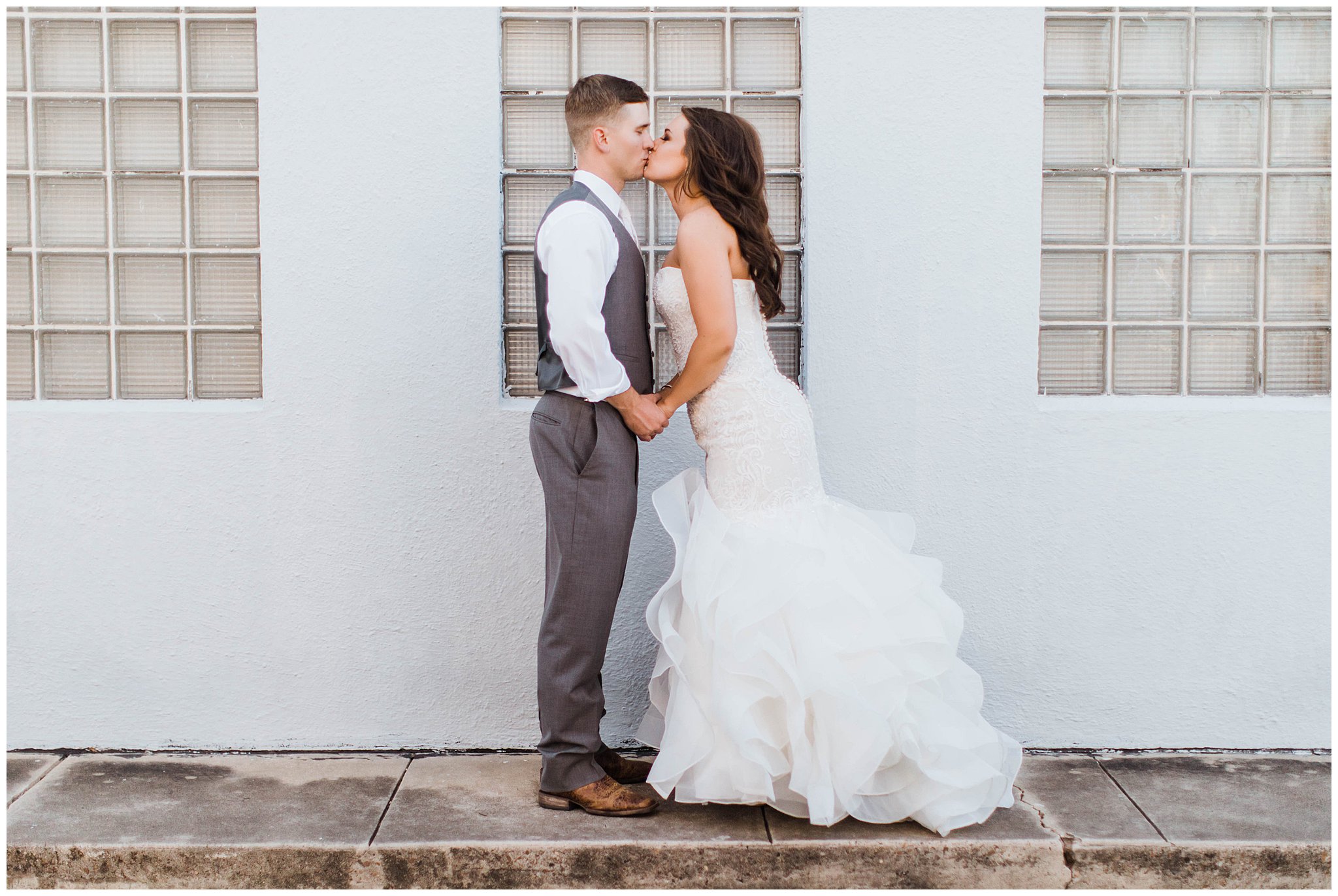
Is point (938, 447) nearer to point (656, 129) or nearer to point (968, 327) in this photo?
point (968, 327)

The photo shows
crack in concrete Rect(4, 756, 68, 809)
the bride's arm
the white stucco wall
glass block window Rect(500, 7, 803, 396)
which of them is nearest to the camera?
the bride's arm

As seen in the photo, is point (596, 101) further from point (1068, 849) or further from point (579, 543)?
point (1068, 849)

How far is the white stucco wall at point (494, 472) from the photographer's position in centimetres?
387

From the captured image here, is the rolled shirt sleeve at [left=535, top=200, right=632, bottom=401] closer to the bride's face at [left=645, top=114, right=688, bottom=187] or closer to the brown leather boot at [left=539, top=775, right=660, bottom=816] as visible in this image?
the bride's face at [left=645, top=114, right=688, bottom=187]

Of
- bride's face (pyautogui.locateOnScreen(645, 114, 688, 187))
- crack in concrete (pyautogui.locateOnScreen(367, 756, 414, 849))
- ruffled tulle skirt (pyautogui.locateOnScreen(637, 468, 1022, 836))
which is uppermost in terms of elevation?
bride's face (pyautogui.locateOnScreen(645, 114, 688, 187))

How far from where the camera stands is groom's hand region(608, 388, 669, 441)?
3287 mm

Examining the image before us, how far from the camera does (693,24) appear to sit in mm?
4031

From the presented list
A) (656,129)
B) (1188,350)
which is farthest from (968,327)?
(656,129)

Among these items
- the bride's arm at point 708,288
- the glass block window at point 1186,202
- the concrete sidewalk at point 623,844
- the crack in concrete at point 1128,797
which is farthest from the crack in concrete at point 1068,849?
the bride's arm at point 708,288

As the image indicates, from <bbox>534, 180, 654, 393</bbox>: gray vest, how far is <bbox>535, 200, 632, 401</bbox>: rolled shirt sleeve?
0.22 ft

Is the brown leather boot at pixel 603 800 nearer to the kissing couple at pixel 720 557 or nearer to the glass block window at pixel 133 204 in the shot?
the kissing couple at pixel 720 557

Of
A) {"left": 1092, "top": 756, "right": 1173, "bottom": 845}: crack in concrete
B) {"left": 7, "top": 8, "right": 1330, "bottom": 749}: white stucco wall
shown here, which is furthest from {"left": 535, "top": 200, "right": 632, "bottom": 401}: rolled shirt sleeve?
{"left": 1092, "top": 756, "right": 1173, "bottom": 845}: crack in concrete

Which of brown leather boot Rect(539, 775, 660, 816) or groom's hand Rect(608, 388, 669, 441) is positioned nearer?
groom's hand Rect(608, 388, 669, 441)

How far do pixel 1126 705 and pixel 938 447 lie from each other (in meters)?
1.23
